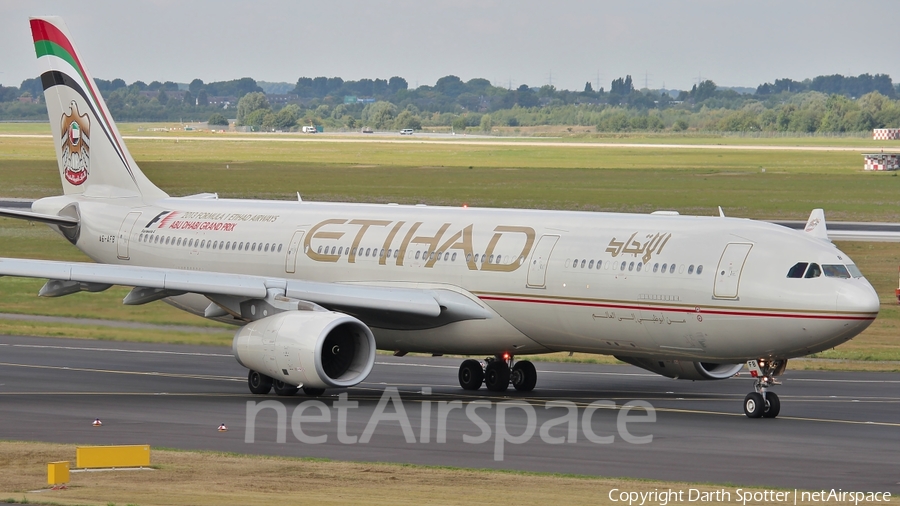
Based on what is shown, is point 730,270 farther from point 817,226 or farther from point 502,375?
point 502,375

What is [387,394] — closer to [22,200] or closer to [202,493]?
[202,493]

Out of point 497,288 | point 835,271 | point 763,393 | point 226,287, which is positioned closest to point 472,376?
point 497,288

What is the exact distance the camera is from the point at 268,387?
3528cm

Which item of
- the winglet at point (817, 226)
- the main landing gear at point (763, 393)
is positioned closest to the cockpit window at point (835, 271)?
the winglet at point (817, 226)

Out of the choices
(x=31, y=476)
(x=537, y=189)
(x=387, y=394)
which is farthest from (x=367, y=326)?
(x=537, y=189)

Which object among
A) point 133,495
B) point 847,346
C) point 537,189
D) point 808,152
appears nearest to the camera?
point 133,495

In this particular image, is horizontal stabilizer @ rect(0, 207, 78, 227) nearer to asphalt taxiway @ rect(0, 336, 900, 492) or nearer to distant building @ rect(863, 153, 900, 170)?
asphalt taxiway @ rect(0, 336, 900, 492)

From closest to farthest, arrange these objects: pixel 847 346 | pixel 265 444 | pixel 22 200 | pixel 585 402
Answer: pixel 265 444 < pixel 585 402 < pixel 847 346 < pixel 22 200

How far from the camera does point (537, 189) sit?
121812 millimetres

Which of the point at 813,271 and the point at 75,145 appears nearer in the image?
the point at 813,271

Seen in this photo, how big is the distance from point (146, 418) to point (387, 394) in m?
7.16

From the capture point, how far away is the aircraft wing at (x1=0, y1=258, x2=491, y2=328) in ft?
112

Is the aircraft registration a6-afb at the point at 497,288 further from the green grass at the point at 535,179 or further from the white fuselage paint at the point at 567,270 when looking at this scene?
the green grass at the point at 535,179

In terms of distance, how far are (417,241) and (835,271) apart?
432 inches
